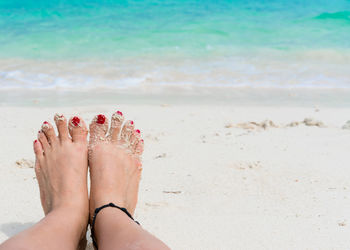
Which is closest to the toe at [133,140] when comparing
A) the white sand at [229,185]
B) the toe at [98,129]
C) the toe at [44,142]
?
the toe at [98,129]

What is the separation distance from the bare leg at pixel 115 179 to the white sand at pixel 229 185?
0.17 m

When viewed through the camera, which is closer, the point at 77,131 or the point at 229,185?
the point at 77,131

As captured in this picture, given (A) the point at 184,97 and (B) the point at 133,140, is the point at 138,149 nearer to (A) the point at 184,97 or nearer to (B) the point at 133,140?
(B) the point at 133,140

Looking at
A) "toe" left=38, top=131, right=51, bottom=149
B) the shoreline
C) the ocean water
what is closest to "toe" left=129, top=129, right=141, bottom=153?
"toe" left=38, top=131, right=51, bottom=149

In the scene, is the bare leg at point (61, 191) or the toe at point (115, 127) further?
the toe at point (115, 127)

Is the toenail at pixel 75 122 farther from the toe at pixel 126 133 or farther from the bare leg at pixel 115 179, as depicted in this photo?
the toe at pixel 126 133

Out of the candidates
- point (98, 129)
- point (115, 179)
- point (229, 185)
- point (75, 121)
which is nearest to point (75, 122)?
point (75, 121)

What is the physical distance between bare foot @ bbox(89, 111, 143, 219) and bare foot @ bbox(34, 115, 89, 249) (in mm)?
41

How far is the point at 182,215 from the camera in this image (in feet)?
5.97

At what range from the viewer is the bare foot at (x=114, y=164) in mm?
1706

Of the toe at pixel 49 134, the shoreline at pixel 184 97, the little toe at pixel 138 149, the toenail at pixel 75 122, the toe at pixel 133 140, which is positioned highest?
the shoreline at pixel 184 97

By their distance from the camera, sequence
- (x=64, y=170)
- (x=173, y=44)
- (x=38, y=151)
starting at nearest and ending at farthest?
(x=64, y=170)
(x=38, y=151)
(x=173, y=44)

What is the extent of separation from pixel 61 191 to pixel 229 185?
0.85 metres

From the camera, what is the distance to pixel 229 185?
2.14 meters
